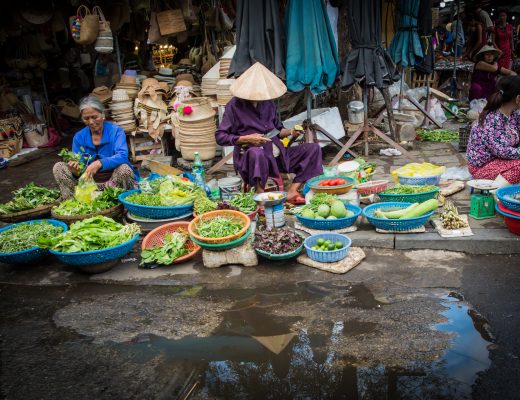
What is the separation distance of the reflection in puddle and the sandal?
81.6 inches

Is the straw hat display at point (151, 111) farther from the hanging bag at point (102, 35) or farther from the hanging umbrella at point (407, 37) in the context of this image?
the hanging umbrella at point (407, 37)

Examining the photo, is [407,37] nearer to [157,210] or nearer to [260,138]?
→ [260,138]

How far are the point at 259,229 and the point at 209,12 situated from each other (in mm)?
5580

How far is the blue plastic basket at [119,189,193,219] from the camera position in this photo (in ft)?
15.6

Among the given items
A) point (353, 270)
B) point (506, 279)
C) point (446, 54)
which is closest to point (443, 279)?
point (506, 279)

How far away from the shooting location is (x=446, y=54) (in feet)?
52.7

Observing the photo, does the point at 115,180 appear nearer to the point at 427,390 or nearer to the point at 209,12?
the point at 427,390

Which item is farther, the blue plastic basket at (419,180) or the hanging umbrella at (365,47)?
the hanging umbrella at (365,47)

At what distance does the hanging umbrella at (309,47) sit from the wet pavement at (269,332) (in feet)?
9.24

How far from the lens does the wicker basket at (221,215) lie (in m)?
4.02

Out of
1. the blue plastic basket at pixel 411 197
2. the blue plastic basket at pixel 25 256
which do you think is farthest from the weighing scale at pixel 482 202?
the blue plastic basket at pixel 25 256

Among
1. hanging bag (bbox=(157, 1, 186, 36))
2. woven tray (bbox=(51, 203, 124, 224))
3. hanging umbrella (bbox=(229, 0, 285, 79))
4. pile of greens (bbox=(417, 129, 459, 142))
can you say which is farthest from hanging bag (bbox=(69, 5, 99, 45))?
pile of greens (bbox=(417, 129, 459, 142))

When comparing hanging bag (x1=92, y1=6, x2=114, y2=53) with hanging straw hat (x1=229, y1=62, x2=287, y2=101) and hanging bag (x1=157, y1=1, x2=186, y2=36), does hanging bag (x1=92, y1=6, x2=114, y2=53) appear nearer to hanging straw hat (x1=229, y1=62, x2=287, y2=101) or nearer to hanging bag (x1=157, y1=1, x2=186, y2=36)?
hanging bag (x1=157, y1=1, x2=186, y2=36)

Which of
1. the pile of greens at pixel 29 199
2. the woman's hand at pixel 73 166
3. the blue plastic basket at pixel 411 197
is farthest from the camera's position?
the woman's hand at pixel 73 166
